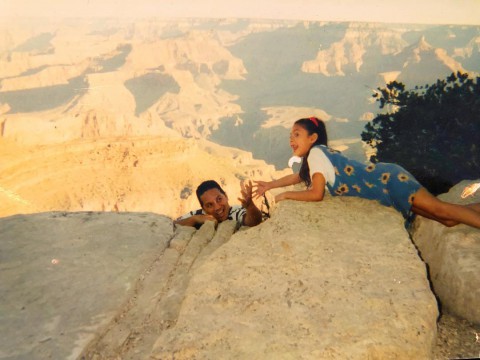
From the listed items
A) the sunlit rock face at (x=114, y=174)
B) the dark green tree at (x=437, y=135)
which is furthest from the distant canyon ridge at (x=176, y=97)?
the dark green tree at (x=437, y=135)

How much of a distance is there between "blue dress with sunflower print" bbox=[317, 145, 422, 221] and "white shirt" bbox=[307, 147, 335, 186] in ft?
0.13

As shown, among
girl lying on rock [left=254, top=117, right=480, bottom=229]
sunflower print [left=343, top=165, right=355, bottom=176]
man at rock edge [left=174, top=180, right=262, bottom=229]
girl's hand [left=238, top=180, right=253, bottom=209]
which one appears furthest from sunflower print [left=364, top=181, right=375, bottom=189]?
man at rock edge [left=174, top=180, right=262, bottom=229]

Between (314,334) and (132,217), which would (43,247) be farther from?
(314,334)

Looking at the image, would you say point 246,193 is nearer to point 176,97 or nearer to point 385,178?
point 385,178

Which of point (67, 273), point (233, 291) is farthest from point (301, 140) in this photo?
point (67, 273)

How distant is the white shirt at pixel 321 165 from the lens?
355cm

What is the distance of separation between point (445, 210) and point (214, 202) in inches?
88.1

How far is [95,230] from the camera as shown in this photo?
3.97 meters

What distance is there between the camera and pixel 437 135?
Answer: 9758 millimetres

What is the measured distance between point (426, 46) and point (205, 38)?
66.1 m

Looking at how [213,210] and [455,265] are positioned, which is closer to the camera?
[455,265]

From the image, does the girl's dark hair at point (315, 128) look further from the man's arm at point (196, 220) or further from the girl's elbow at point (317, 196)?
the man's arm at point (196, 220)

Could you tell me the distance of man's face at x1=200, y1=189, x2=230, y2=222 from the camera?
444cm

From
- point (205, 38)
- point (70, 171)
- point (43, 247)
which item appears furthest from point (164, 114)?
point (43, 247)
